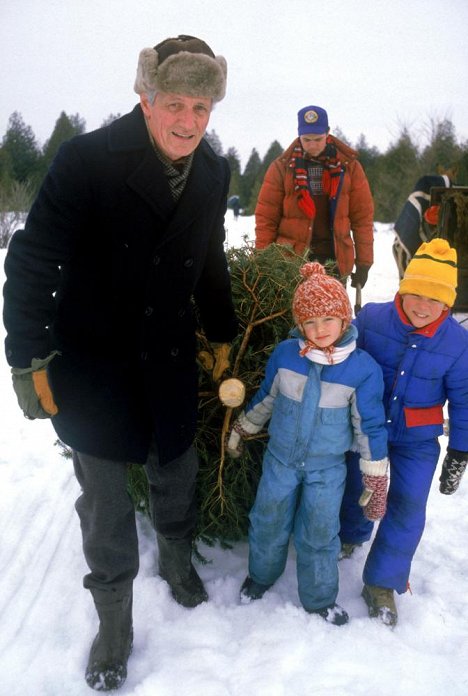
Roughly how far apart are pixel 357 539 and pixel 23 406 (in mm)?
1882

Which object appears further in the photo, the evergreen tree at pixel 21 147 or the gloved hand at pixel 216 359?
the evergreen tree at pixel 21 147

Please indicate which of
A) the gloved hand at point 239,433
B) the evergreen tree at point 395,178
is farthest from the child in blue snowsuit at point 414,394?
the evergreen tree at point 395,178

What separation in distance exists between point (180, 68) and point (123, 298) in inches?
29.9

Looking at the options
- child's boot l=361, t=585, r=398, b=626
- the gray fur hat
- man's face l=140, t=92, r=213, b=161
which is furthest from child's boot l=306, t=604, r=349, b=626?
the gray fur hat

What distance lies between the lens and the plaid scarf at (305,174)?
4.42 meters

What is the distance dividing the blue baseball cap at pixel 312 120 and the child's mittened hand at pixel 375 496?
2902 millimetres

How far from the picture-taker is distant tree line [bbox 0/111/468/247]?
21016 millimetres

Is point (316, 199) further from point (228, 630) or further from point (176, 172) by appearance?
point (228, 630)

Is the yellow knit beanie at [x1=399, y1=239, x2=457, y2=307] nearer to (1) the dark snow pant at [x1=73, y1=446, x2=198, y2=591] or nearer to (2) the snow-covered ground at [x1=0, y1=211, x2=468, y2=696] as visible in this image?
(1) the dark snow pant at [x1=73, y1=446, x2=198, y2=591]

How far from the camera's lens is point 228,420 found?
2561mm

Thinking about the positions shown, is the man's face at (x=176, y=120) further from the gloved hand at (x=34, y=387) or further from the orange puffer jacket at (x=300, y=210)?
the orange puffer jacket at (x=300, y=210)

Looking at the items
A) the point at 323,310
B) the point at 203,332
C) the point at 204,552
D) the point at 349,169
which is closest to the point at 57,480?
the point at 204,552

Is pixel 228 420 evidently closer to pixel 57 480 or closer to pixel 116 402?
pixel 116 402

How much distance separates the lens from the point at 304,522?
248 centimetres
